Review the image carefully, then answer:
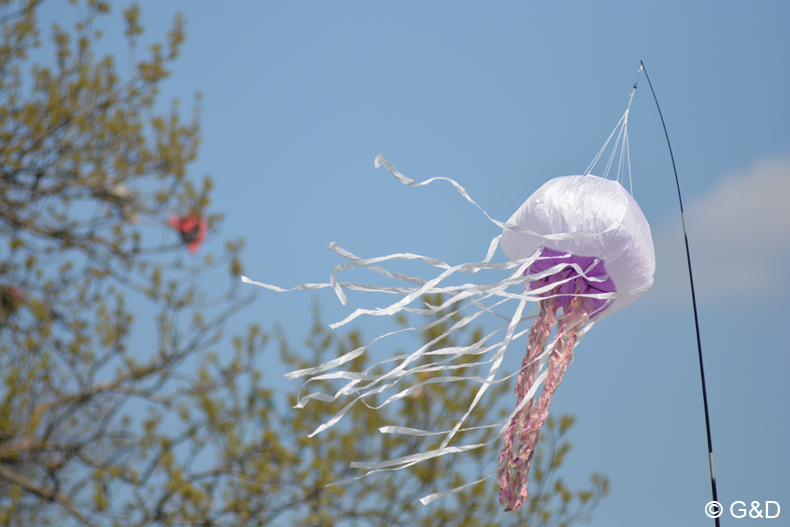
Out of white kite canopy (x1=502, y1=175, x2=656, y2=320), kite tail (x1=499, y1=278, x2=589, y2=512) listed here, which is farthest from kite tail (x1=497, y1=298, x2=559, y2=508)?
white kite canopy (x1=502, y1=175, x2=656, y2=320)

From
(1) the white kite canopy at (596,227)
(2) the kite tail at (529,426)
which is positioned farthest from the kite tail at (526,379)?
(1) the white kite canopy at (596,227)

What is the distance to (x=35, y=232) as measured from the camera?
3.29 m

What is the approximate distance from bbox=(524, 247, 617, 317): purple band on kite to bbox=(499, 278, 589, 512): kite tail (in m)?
0.04

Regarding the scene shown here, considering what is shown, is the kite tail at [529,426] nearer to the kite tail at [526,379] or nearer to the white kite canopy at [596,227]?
the kite tail at [526,379]

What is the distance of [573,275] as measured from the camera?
1204 mm

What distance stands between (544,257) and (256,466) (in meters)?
2.21

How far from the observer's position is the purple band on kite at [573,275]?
119 centimetres

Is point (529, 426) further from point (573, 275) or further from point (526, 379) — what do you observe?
point (573, 275)

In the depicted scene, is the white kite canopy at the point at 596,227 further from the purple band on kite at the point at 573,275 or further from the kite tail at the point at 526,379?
the kite tail at the point at 526,379

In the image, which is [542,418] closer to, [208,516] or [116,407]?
[208,516]

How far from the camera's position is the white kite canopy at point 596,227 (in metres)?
1.17

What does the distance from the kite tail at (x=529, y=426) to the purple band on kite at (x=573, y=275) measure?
0.04 meters

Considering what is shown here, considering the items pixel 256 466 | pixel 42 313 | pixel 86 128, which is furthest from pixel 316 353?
pixel 86 128

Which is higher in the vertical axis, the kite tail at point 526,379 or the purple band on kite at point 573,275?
the purple band on kite at point 573,275
